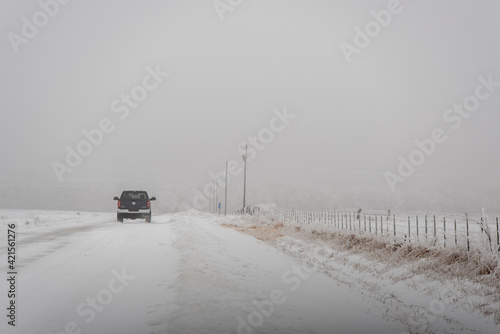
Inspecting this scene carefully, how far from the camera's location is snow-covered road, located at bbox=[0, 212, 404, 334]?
471 cm

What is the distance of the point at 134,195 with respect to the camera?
1044 inches

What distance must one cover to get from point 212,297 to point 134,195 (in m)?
22.0

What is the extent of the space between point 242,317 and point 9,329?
109 inches

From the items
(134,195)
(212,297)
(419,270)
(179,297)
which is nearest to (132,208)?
(134,195)

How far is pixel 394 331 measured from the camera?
507 cm

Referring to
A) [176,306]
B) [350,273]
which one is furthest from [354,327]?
[350,273]

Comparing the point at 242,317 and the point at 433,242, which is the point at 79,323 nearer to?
the point at 242,317

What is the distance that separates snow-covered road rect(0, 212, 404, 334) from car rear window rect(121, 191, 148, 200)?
1605 cm

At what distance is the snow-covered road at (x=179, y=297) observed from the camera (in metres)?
4.71

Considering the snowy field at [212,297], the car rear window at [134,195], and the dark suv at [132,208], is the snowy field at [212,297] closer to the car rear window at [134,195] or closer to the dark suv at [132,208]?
the dark suv at [132,208]

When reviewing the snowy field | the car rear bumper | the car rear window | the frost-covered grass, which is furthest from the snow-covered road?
the car rear window

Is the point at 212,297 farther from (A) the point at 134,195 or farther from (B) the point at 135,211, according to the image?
(A) the point at 134,195

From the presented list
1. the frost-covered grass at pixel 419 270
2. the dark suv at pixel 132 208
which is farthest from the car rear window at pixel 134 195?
the frost-covered grass at pixel 419 270

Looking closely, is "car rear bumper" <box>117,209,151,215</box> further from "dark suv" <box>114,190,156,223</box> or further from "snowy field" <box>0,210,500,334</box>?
"snowy field" <box>0,210,500,334</box>
